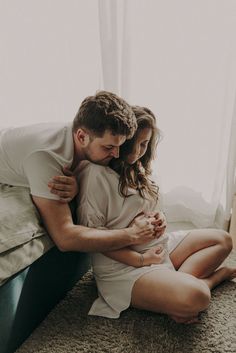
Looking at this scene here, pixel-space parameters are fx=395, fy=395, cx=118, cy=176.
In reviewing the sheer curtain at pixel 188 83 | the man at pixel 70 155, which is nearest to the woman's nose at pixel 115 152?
the man at pixel 70 155

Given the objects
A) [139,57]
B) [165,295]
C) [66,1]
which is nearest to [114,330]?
[165,295]

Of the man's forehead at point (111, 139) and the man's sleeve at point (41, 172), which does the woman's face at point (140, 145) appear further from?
the man's sleeve at point (41, 172)

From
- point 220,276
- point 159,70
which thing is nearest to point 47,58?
point 159,70

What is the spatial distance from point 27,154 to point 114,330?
0.70 meters

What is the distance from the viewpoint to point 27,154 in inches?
53.3

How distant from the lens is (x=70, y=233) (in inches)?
52.8

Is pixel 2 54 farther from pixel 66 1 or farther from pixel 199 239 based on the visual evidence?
pixel 199 239

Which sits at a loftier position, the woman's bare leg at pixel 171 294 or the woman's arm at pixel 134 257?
the woman's arm at pixel 134 257

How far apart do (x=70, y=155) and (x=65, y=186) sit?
0.12 meters

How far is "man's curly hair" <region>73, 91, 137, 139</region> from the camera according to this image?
1286mm

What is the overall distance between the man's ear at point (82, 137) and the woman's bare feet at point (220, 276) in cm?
74

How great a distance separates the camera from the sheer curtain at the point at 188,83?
190cm

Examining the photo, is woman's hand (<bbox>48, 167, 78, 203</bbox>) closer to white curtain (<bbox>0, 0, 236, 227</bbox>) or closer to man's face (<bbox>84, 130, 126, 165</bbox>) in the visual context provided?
man's face (<bbox>84, 130, 126, 165</bbox>)

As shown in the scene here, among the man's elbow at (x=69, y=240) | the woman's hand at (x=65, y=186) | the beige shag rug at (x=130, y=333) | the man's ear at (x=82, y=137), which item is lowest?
the beige shag rug at (x=130, y=333)
